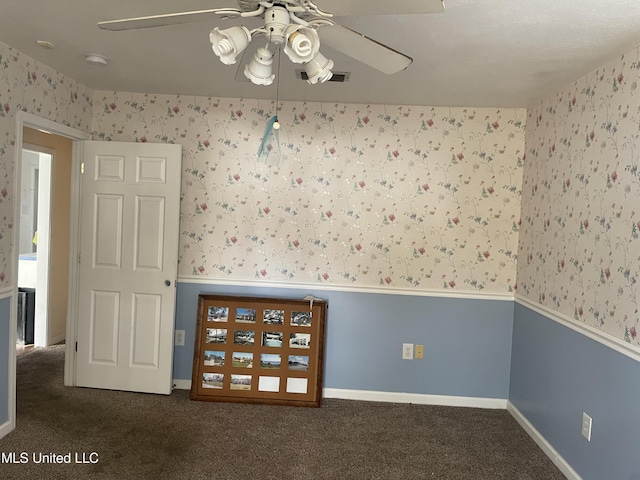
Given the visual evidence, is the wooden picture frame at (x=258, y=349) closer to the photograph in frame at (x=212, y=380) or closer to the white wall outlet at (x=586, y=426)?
the photograph in frame at (x=212, y=380)

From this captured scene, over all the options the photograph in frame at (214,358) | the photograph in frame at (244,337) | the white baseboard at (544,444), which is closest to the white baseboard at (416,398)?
the white baseboard at (544,444)

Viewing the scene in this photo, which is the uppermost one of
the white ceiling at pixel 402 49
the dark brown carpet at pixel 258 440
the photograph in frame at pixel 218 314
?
the white ceiling at pixel 402 49

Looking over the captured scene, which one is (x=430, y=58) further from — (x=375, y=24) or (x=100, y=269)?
(x=100, y=269)

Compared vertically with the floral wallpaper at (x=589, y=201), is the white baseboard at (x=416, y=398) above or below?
below

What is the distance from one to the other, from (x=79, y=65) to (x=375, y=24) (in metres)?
1.98

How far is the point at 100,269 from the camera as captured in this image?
346 cm

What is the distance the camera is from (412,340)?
3.54m

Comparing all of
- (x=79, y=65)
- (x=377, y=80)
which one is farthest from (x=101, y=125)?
(x=377, y=80)

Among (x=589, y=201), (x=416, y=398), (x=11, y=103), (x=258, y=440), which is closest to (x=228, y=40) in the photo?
(x=11, y=103)

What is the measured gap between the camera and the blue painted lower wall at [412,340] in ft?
11.5

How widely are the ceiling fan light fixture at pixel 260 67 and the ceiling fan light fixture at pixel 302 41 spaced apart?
7.7 inches

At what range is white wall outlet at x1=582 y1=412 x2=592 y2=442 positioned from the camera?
2.38 meters

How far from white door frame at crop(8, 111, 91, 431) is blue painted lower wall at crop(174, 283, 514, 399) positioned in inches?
32.7

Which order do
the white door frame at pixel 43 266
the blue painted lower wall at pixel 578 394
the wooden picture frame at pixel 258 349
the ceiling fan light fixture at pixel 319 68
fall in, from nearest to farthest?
the ceiling fan light fixture at pixel 319 68 < the blue painted lower wall at pixel 578 394 < the wooden picture frame at pixel 258 349 < the white door frame at pixel 43 266
